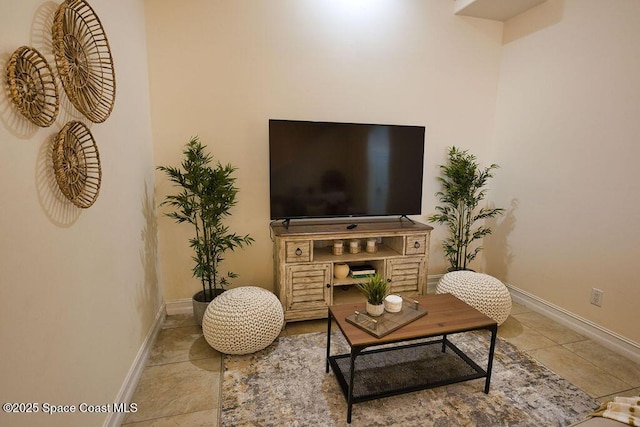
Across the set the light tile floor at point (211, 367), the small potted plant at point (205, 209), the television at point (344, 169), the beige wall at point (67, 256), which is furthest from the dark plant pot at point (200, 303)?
the television at point (344, 169)

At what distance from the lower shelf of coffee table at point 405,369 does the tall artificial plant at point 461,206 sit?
1.21 meters

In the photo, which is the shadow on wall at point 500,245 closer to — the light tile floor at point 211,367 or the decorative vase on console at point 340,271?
the light tile floor at point 211,367

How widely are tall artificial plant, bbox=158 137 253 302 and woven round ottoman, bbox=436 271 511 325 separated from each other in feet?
5.86

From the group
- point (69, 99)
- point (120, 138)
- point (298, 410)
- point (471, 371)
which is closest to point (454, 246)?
point (471, 371)

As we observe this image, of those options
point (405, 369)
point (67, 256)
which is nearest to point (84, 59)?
point (67, 256)

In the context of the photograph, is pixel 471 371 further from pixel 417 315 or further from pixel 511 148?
pixel 511 148

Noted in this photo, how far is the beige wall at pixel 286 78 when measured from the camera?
2.57 m

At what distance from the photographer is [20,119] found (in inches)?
39.9

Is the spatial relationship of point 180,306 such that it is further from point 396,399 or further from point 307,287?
point 396,399

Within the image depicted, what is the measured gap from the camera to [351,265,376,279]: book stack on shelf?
2.79 m

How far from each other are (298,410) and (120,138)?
185 centimetres

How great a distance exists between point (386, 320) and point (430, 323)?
0.25 meters

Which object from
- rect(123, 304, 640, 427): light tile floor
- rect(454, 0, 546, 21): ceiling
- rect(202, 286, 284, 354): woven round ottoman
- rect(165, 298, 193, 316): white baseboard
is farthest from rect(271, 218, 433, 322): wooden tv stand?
rect(454, 0, 546, 21): ceiling

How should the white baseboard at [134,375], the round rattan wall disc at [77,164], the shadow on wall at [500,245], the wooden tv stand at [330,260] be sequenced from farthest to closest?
the shadow on wall at [500,245] → the wooden tv stand at [330,260] → the white baseboard at [134,375] → the round rattan wall disc at [77,164]
